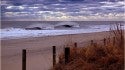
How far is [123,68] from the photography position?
9.94m

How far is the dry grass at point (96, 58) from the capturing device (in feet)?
33.2

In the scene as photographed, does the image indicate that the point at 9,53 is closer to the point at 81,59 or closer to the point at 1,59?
the point at 1,59

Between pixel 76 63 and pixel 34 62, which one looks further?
pixel 34 62

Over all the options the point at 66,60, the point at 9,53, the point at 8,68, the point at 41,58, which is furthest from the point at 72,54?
the point at 9,53

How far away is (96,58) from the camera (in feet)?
35.0

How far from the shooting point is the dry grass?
33.2 ft

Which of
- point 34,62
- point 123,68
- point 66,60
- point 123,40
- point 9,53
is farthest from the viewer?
point 9,53

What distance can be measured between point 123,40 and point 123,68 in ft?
7.26

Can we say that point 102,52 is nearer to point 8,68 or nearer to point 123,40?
point 123,40

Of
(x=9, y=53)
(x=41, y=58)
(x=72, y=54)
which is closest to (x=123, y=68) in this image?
(x=72, y=54)

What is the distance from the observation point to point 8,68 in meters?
12.7

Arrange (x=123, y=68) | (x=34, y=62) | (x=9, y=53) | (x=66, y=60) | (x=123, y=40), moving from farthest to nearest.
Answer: (x=9, y=53), (x=34, y=62), (x=123, y=40), (x=66, y=60), (x=123, y=68)

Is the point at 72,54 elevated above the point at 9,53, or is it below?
above

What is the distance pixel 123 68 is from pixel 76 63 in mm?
1287
